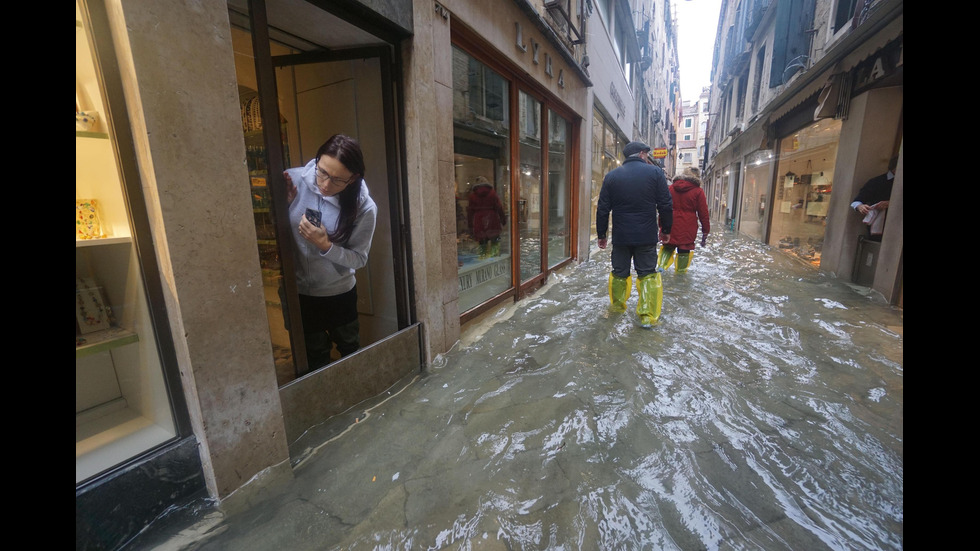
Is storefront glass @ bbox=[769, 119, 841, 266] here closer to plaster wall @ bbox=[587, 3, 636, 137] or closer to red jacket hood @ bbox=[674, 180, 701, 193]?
red jacket hood @ bbox=[674, 180, 701, 193]

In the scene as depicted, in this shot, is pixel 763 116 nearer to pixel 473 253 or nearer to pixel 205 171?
pixel 473 253

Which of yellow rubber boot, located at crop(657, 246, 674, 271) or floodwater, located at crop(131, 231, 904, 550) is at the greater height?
yellow rubber boot, located at crop(657, 246, 674, 271)

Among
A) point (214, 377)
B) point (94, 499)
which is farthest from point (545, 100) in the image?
point (94, 499)

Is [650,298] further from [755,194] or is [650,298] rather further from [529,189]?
[755,194]

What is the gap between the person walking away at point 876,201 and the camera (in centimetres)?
588

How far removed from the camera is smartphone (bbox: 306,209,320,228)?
2682 mm

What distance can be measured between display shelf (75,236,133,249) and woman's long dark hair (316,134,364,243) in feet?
3.80

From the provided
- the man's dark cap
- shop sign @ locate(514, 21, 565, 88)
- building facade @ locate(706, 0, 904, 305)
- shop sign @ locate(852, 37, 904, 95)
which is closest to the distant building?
building facade @ locate(706, 0, 904, 305)

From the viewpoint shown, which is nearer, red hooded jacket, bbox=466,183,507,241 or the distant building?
red hooded jacket, bbox=466,183,507,241

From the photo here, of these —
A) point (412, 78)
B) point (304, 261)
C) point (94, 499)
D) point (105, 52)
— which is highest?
point (412, 78)

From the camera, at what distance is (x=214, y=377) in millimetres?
1916

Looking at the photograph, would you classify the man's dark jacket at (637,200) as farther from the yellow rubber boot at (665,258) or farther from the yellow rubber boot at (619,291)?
A: the yellow rubber boot at (665,258)

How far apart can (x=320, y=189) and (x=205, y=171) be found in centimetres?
95

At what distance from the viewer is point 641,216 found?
462 cm
